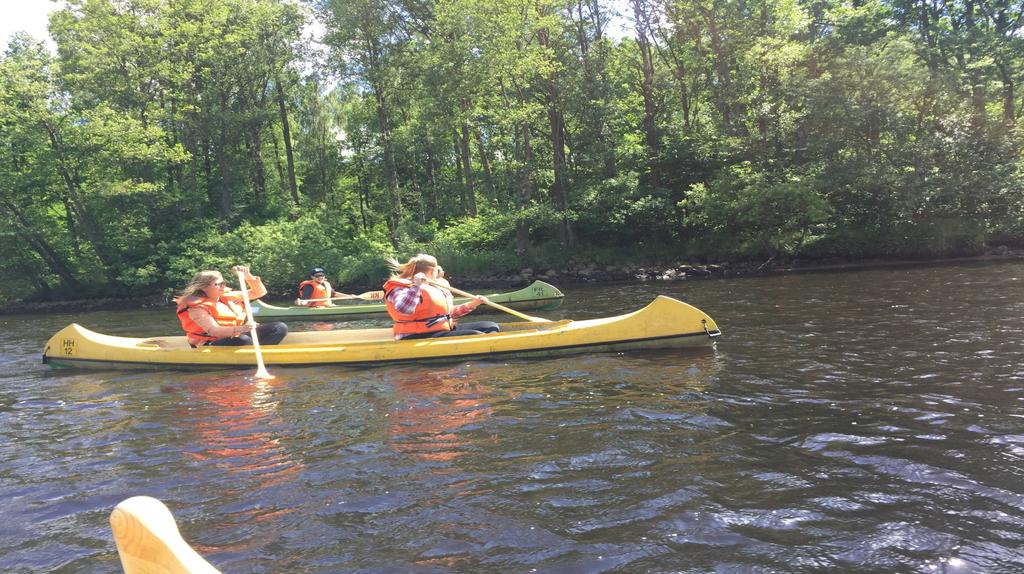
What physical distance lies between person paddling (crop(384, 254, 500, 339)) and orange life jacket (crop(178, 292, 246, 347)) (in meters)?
2.21

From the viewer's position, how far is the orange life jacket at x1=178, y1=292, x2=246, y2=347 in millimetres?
7617

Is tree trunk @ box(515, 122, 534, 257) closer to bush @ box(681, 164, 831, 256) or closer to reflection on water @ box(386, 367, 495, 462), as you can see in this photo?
bush @ box(681, 164, 831, 256)

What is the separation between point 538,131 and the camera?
21594 millimetres

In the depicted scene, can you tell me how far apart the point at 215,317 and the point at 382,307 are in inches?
231

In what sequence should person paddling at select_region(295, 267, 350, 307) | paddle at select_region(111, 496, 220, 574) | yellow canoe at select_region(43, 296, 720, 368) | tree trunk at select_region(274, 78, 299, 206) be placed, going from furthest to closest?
tree trunk at select_region(274, 78, 299, 206), person paddling at select_region(295, 267, 350, 307), yellow canoe at select_region(43, 296, 720, 368), paddle at select_region(111, 496, 220, 574)

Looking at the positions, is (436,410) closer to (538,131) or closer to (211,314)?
(211,314)

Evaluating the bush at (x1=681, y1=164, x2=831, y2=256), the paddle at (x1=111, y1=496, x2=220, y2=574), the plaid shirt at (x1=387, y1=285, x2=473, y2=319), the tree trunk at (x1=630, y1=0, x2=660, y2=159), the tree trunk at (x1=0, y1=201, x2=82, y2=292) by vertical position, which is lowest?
the paddle at (x1=111, y1=496, x2=220, y2=574)

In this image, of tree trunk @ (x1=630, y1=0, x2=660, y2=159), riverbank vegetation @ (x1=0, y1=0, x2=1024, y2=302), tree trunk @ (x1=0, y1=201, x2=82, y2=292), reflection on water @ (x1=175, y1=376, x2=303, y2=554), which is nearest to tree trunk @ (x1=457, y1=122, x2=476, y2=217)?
riverbank vegetation @ (x1=0, y1=0, x2=1024, y2=302)

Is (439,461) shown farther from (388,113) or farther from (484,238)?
(388,113)

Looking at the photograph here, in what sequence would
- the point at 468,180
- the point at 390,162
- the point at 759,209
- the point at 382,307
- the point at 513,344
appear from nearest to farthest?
1. the point at 513,344
2. the point at 382,307
3. the point at 759,209
4. the point at 468,180
5. the point at 390,162

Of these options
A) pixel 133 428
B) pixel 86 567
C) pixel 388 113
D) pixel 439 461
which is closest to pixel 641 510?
pixel 439 461

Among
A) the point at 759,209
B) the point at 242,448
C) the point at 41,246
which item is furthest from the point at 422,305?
the point at 41,246

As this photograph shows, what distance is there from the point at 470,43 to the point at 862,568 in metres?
19.1

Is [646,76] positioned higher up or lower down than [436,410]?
higher up
